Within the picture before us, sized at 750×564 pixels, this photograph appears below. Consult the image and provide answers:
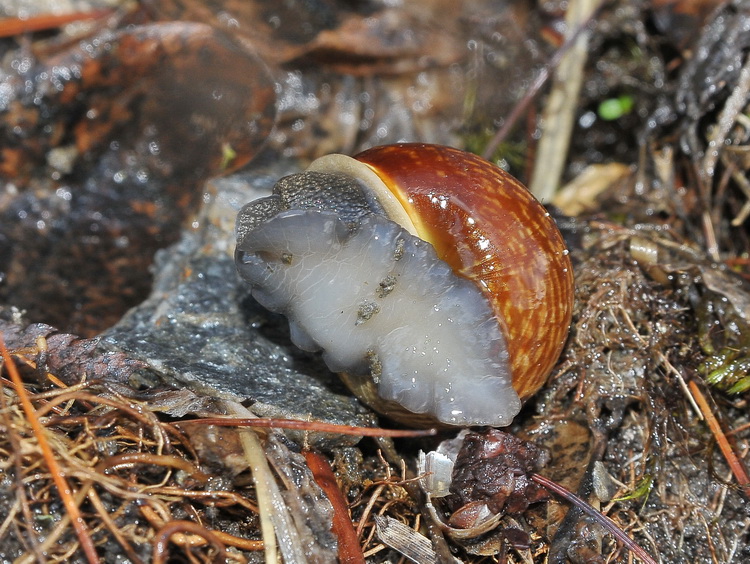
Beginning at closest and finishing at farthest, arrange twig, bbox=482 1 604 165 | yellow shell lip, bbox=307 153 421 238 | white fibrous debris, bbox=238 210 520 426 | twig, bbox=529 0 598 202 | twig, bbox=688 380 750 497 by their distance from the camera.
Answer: white fibrous debris, bbox=238 210 520 426
yellow shell lip, bbox=307 153 421 238
twig, bbox=688 380 750 497
twig, bbox=482 1 604 165
twig, bbox=529 0 598 202

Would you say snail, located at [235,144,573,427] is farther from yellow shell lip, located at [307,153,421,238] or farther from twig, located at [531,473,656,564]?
twig, located at [531,473,656,564]

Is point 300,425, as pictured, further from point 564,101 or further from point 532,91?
point 564,101

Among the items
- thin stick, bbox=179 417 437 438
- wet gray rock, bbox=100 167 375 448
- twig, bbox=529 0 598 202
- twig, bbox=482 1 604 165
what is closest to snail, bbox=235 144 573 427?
thin stick, bbox=179 417 437 438

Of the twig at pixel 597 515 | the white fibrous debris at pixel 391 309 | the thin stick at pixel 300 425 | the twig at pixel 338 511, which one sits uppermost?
the white fibrous debris at pixel 391 309

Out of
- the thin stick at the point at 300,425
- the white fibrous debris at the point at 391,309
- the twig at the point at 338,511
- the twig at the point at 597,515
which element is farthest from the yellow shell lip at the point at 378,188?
the twig at the point at 597,515

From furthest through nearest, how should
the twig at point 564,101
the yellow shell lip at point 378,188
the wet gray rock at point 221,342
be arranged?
the twig at point 564,101 < the wet gray rock at point 221,342 < the yellow shell lip at point 378,188

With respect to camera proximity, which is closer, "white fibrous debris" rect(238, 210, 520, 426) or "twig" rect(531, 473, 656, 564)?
"white fibrous debris" rect(238, 210, 520, 426)

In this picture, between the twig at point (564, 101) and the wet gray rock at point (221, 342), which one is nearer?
the wet gray rock at point (221, 342)

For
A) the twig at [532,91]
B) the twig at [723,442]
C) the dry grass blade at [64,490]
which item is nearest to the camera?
the dry grass blade at [64,490]

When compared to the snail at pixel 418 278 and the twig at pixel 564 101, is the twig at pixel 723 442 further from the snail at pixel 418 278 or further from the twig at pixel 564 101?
the twig at pixel 564 101
